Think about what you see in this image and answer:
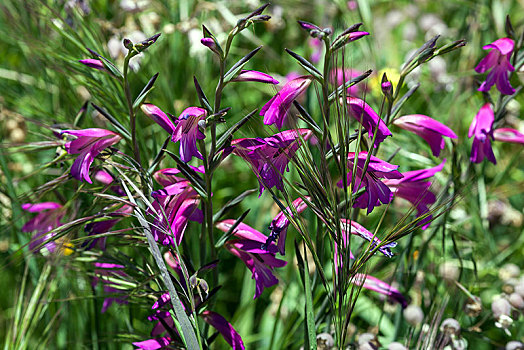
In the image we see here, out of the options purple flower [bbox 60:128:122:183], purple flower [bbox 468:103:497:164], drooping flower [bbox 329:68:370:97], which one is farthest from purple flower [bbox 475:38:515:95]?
purple flower [bbox 60:128:122:183]

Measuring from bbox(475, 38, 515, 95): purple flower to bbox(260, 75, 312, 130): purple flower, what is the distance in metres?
0.29

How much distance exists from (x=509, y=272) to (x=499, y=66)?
0.45 m

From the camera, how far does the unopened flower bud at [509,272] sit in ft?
3.11

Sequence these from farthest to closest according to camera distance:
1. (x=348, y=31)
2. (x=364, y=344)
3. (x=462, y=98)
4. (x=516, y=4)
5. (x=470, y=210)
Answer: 1. (x=516, y=4)
2. (x=462, y=98)
3. (x=470, y=210)
4. (x=364, y=344)
5. (x=348, y=31)

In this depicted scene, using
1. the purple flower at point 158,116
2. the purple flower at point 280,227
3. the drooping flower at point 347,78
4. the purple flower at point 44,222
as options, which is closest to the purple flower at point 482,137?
the drooping flower at point 347,78

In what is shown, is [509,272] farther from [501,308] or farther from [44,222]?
[44,222]

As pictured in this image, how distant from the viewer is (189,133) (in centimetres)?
51

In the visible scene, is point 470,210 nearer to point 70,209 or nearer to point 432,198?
point 432,198

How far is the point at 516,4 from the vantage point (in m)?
2.00

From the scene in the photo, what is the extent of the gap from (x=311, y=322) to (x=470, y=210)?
65cm

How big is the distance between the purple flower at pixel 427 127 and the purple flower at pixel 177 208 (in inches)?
10.3

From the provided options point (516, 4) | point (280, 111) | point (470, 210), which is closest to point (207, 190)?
point (280, 111)

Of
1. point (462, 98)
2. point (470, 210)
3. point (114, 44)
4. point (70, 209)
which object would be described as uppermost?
point (114, 44)

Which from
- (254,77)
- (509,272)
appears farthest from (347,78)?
(254,77)
